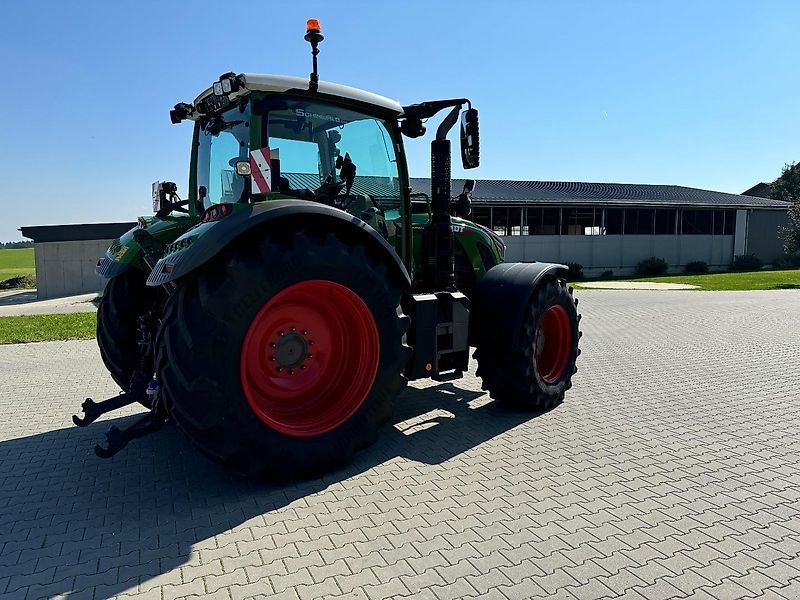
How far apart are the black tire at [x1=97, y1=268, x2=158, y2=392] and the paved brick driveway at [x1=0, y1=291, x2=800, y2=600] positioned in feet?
1.96

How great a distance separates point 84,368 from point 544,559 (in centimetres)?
660

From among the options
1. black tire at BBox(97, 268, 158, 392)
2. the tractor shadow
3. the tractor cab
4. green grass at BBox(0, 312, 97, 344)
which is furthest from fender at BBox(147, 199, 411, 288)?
green grass at BBox(0, 312, 97, 344)

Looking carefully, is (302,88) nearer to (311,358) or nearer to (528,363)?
(311,358)

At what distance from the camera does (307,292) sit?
3.69 m

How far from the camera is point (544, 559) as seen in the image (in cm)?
274

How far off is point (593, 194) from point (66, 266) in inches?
924

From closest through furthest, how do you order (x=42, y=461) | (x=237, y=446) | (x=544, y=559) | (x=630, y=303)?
(x=544, y=559) → (x=237, y=446) → (x=42, y=461) → (x=630, y=303)

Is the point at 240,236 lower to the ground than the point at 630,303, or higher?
higher

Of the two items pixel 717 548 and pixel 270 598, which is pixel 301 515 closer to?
pixel 270 598

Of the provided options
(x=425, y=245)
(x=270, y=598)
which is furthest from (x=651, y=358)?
(x=270, y=598)

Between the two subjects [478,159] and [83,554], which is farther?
[478,159]

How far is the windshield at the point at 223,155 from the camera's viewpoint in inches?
158

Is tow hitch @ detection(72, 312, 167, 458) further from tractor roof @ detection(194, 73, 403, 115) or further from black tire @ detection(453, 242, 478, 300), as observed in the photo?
black tire @ detection(453, 242, 478, 300)

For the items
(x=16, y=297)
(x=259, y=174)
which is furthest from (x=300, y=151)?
(x=16, y=297)
